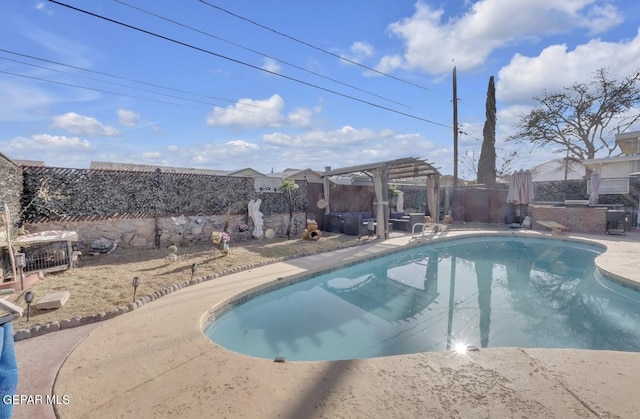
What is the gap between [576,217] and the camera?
12859 millimetres

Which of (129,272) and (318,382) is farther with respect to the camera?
(129,272)

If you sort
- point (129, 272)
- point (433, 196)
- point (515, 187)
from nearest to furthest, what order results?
1. point (129, 272)
2. point (515, 187)
3. point (433, 196)

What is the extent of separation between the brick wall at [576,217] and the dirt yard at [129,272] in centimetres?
968

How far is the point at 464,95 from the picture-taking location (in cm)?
2023

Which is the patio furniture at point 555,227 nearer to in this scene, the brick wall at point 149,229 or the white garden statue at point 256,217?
the brick wall at point 149,229

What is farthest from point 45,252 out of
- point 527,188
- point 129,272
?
point 527,188

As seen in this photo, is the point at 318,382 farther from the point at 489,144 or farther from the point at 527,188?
the point at 489,144

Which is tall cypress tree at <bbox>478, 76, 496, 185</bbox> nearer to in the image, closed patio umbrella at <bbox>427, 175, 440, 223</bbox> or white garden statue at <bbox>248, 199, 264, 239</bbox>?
closed patio umbrella at <bbox>427, 175, 440, 223</bbox>

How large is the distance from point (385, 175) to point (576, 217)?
8702 mm

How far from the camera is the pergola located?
11.5 metres

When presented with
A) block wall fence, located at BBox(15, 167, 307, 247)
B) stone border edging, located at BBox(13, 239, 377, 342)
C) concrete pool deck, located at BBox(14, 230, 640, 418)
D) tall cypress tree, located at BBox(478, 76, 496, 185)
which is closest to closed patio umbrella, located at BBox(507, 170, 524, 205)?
tall cypress tree, located at BBox(478, 76, 496, 185)

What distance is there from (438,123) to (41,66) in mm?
18912

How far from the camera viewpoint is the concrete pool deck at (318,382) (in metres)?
2.42

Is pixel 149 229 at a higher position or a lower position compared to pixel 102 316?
higher
